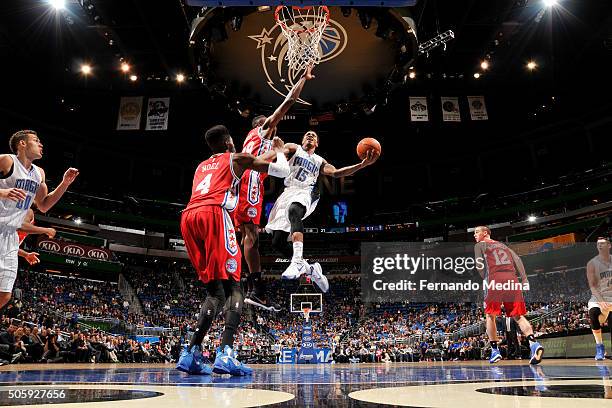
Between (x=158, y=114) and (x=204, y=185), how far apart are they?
635 inches

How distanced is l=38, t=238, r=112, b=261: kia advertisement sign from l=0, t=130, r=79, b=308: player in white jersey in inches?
806

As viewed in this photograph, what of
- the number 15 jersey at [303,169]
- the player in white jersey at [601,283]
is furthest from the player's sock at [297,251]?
the player in white jersey at [601,283]

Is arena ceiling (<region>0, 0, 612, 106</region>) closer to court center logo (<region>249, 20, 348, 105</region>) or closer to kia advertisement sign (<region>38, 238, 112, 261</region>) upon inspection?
court center logo (<region>249, 20, 348, 105</region>)

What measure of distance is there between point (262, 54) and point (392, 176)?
21.1 metres

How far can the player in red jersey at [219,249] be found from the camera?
4.09m

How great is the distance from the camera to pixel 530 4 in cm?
1521

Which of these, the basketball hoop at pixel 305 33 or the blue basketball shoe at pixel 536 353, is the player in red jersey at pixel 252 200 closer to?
the basketball hoop at pixel 305 33

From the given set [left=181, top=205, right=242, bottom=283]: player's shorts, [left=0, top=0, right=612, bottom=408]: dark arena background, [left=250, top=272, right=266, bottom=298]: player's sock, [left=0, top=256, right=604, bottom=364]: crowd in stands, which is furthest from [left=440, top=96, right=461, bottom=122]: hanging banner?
[left=181, top=205, right=242, bottom=283]: player's shorts

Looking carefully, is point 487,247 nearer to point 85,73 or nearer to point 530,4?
point 530,4

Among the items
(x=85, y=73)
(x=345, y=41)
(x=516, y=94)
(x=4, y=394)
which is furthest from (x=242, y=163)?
(x=516, y=94)

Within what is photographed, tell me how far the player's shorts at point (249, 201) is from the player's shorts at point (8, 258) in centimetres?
232

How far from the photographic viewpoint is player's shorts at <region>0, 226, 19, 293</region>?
373cm

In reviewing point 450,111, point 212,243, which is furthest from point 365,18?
point 450,111

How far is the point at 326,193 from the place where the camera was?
104 ft
